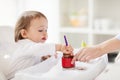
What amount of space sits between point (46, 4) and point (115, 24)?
98 centimetres

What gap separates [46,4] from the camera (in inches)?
149

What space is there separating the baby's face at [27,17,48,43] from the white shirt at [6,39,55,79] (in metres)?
0.11

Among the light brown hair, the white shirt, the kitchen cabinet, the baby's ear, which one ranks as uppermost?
the light brown hair

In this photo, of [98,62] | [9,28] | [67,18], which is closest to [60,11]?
[67,18]

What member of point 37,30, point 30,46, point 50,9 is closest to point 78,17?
point 50,9

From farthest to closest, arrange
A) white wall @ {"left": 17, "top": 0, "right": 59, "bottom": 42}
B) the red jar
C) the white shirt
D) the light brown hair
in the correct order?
white wall @ {"left": 17, "top": 0, "right": 59, "bottom": 42} < the light brown hair < the white shirt < the red jar

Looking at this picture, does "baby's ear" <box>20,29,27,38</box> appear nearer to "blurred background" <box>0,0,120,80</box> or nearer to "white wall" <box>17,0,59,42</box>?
"blurred background" <box>0,0,120,80</box>

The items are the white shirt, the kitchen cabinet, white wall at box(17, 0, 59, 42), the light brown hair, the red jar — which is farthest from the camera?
white wall at box(17, 0, 59, 42)

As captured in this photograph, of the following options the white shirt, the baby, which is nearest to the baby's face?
the baby

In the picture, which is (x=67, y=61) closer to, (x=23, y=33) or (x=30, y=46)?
(x=30, y=46)

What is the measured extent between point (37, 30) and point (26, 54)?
20cm

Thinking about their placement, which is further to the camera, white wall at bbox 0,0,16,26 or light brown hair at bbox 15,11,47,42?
white wall at bbox 0,0,16,26

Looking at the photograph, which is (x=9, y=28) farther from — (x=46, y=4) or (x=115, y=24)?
(x=46, y=4)

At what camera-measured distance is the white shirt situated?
1.36m
